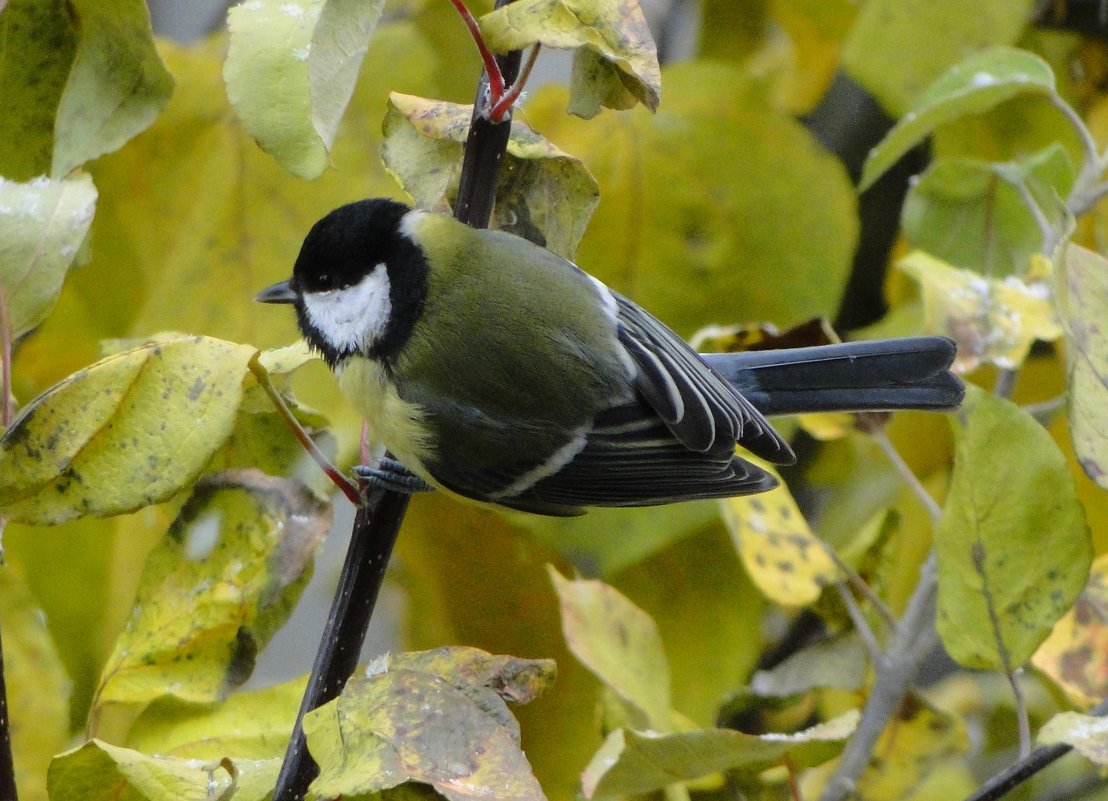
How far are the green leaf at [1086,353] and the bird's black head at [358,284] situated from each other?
42 cm

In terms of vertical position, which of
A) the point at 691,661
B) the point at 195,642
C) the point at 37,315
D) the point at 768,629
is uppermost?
the point at 37,315

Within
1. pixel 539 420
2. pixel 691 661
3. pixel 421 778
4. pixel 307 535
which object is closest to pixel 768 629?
pixel 691 661

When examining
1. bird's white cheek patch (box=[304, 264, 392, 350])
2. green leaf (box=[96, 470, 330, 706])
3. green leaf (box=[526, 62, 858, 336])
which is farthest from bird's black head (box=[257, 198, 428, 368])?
green leaf (box=[96, 470, 330, 706])

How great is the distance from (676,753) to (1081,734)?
0.17m

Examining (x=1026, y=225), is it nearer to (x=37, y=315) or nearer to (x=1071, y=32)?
(x=1071, y=32)

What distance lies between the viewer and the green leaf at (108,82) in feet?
1.78

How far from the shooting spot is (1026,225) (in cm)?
85

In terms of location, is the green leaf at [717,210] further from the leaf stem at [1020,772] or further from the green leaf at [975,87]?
the leaf stem at [1020,772]

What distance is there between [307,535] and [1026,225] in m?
0.56

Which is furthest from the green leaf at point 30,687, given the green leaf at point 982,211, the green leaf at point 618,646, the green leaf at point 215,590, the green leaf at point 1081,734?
the green leaf at point 982,211

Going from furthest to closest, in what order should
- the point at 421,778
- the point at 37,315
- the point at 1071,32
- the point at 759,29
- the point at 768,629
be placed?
the point at 768,629 < the point at 759,29 < the point at 1071,32 < the point at 37,315 < the point at 421,778

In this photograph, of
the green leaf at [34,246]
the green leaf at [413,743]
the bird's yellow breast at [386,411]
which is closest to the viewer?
the green leaf at [413,743]

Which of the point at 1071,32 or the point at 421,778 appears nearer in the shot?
the point at 421,778

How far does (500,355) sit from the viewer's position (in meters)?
0.82
